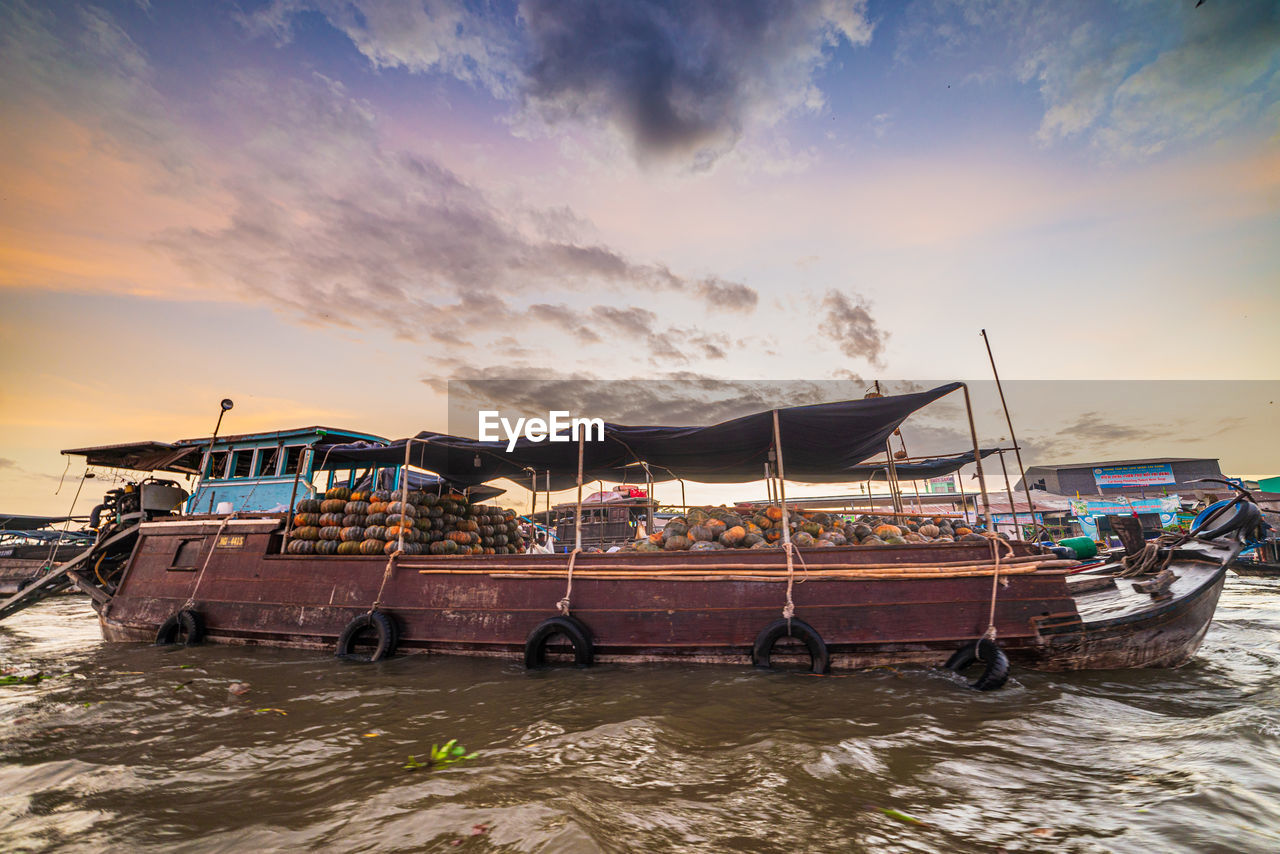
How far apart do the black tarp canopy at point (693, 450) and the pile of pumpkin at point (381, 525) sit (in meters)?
0.78

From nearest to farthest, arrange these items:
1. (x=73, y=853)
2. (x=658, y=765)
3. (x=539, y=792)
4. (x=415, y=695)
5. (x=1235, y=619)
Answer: (x=73, y=853)
(x=539, y=792)
(x=658, y=765)
(x=415, y=695)
(x=1235, y=619)

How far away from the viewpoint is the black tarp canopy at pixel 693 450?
263 inches

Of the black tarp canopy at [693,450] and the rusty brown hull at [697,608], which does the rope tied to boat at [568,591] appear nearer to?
the rusty brown hull at [697,608]

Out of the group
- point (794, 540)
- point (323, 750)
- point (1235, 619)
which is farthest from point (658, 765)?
point (1235, 619)

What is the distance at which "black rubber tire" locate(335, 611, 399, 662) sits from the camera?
7.17 m

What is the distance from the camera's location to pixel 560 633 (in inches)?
253

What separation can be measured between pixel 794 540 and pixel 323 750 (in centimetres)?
544

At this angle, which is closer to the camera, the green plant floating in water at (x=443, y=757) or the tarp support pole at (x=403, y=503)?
the green plant floating in water at (x=443, y=757)

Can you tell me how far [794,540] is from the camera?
6.82m

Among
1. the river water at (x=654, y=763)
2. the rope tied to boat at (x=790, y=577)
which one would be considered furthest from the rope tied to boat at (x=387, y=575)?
the rope tied to boat at (x=790, y=577)

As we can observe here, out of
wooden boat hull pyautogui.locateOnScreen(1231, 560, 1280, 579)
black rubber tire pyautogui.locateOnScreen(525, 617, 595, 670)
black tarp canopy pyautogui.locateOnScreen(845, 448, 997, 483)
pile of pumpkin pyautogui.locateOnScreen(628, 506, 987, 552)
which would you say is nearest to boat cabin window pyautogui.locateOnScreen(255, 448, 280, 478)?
black rubber tire pyautogui.locateOnScreen(525, 617, 595, 670)

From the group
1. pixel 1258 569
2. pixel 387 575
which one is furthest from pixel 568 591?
pixel 1258 569

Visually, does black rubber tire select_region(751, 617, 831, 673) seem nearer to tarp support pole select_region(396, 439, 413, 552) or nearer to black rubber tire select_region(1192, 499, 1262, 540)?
tarp support pole select_region(396, 439, 413, 552)

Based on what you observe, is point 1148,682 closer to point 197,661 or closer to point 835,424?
point 835,424
